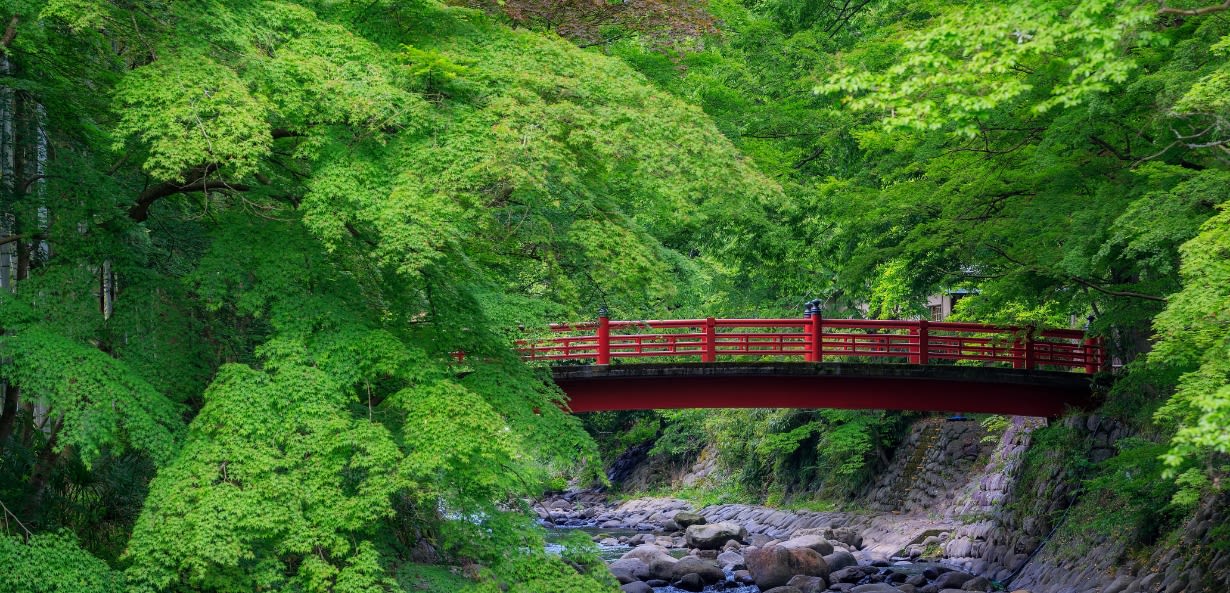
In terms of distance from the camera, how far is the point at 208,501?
1020 cm

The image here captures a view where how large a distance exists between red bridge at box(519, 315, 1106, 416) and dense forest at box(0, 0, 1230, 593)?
7.55 meters

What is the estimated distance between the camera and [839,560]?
25.2m

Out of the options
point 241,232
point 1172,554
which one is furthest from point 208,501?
point 1172,554

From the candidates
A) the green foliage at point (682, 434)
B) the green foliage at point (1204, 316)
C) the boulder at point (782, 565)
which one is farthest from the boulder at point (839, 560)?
the green foliage at point (1204, 316)

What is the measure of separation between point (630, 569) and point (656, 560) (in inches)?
21.9

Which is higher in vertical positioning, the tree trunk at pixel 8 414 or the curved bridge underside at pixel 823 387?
the tree trunk at pixel 8 414

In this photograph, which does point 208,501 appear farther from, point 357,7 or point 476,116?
point 357,7

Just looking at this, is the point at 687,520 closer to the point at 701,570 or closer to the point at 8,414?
the point at 701,570

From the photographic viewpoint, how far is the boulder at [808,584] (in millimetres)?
23350

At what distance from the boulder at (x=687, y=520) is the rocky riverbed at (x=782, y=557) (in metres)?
0.03

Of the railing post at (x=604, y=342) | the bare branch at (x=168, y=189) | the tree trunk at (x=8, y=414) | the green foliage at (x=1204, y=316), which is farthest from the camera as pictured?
the railing post at (x=604, y=342)

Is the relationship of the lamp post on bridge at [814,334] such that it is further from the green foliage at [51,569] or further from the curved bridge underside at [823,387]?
the green foliage at [51,569]

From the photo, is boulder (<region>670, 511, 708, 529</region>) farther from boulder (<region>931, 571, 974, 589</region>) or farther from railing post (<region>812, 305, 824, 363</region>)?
railing post (<region>812, 305, 824, 363</region>)

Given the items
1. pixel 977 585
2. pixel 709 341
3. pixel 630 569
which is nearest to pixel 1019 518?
pixel 977 585
